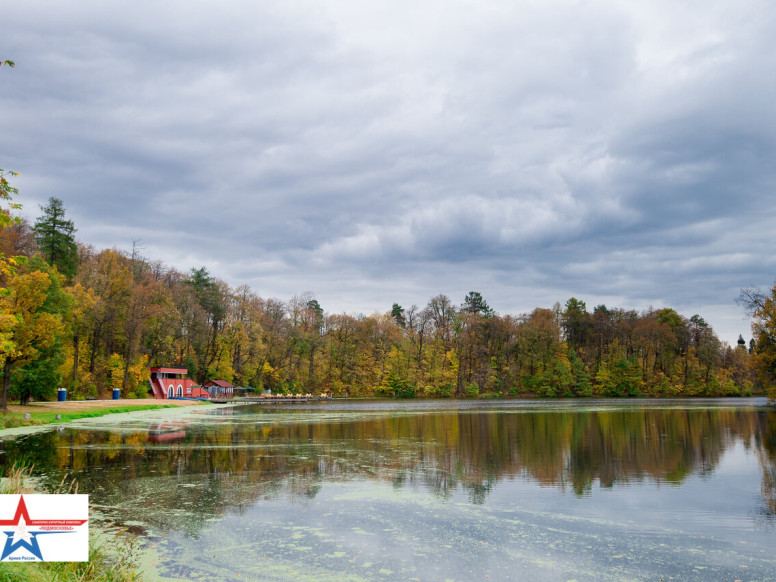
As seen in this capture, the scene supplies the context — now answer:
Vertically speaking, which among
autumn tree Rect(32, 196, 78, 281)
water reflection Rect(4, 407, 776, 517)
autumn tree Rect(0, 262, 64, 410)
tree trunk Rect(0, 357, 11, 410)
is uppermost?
autumn tree Rect(32, 196, 78, 281)

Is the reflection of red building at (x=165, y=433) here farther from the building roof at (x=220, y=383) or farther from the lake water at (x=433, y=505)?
the building roof at (x=220, y=383)

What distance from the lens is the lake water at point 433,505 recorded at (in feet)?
27.0

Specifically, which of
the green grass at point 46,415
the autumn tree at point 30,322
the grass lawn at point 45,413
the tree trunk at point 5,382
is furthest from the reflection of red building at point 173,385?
the tree trunk at point 5,382

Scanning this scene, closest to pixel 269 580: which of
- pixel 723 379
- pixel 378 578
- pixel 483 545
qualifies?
pixel 378 578

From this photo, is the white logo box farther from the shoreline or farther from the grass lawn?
the grass lawn

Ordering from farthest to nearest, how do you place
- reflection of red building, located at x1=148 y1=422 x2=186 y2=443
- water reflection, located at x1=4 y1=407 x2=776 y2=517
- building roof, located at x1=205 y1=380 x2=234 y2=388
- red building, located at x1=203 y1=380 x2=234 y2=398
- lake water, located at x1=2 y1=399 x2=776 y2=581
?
building roof, located at x1=205 y1=380 x2=234 y2=388 < red building, located at x1=203 y1=380 x2=234 y2=398 < reflection of red building, located at x1=148 y1=422 x2=186 y2=443 < water reflection, located at x1=4 y1=407 x2=776 y2=517 < lake water, located at x1=2 y1=399 x2=776 y2=581

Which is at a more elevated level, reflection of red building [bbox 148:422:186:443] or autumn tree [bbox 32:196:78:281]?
autumn tree [bbox 32:196:78:281]

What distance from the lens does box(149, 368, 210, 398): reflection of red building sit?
6631 cm

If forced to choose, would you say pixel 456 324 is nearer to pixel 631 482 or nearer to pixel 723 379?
pixel 723 379

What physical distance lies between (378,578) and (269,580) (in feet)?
4.91

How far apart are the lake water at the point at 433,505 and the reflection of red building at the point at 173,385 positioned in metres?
44.8

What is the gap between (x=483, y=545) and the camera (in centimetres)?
912

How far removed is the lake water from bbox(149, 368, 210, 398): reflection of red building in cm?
4483

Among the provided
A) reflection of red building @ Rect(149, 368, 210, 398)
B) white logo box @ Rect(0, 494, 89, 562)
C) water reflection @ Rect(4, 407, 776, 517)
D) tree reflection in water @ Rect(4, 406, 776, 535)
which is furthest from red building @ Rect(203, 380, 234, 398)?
white logo box @ Rect(0, 494, 89, 562)
